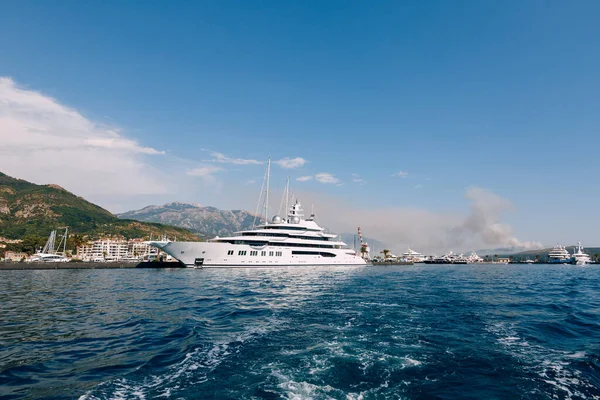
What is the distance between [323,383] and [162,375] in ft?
17.0

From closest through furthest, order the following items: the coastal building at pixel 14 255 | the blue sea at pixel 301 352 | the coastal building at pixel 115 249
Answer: the blue sea at pixel 301 352, the coastal building at pixel 14 255, the coastal building at pixel 115 249

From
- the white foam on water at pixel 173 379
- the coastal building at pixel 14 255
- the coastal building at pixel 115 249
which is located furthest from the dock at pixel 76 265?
the white foam on water at pixel 173 379

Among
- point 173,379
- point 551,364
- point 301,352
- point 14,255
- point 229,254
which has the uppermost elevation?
point 229,254

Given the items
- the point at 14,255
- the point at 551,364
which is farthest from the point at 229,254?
the point at 14,255

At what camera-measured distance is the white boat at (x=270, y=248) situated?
2766 inches

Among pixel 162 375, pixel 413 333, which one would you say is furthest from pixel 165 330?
pixel 413 333

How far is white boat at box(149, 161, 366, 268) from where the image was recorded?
230 ft

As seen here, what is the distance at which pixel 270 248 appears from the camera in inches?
2936

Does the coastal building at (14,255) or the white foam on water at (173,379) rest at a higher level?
the white foam on water at (173,379)

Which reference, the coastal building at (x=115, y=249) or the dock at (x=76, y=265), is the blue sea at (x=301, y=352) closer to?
the dock at (x=76, y=265)

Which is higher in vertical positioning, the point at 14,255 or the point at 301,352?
the point at 301,352

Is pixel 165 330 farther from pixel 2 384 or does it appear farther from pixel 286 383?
pixel 286 383

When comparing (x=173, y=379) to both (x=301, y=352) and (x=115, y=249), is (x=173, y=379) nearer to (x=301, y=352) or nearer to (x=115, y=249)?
(x=301, y=352)

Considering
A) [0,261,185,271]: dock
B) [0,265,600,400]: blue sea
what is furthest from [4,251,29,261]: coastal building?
[0,265,600,400]: blue sea
